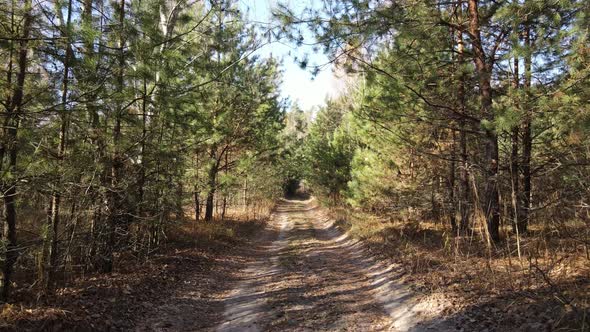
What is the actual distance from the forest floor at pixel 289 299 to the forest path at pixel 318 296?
2 centimetres

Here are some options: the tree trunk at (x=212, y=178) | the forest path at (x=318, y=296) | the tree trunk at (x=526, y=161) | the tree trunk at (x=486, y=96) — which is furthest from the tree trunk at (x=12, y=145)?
the tree trunk at (x=526, y=161)

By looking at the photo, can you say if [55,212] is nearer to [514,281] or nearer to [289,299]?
[289,299]

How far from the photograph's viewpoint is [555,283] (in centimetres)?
538

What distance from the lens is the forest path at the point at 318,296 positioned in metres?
5.92

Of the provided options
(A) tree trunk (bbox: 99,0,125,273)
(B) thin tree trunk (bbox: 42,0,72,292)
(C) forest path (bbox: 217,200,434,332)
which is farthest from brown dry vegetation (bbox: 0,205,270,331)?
(C) forest path (bbox: 217,200,434,332)

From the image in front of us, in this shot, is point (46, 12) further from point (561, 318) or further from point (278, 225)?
point (278, 225)

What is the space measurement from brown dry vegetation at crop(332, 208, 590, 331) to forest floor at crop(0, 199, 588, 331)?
0.08 feet

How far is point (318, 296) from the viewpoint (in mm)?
7406

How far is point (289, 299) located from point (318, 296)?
1.93 ft

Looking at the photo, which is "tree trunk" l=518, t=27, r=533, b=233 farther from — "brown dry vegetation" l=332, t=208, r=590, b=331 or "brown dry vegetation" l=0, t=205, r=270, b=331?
"brown dry vegetation" l=0, t=205, r=270, b=331

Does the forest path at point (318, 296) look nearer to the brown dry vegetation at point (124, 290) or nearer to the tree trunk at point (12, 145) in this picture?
the brown dry vegetation at point (124, 290)

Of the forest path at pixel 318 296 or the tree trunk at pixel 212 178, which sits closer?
the forest path at pixel 318 296

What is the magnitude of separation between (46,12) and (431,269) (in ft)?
24.9

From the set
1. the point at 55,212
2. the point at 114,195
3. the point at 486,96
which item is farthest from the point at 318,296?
the point at 486,96
